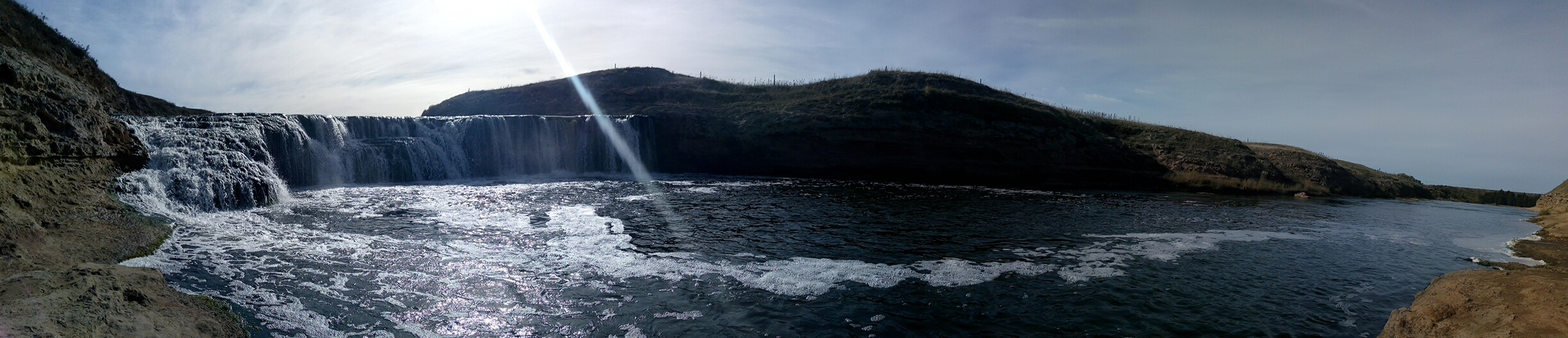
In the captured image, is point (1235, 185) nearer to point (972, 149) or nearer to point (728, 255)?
point (972, 149)

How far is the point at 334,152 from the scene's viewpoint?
64.5 feet

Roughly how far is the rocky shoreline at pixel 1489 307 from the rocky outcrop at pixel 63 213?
10.4m

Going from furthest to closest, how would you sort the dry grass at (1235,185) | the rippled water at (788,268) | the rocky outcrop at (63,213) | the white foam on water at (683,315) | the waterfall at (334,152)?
1. the dry grass at (1235,185)
2. the waterfall at (334,152)
3. the white foam on water at (683,315)
4. the rippled water at (788,268)
5. the rocky outcrop at (63,213)

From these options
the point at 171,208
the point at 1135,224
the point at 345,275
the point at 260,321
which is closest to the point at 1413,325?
the point at 1135,224

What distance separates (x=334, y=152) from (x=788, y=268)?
56.3ft

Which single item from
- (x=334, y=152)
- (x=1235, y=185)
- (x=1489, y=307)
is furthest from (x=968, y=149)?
(x=334, y=152)

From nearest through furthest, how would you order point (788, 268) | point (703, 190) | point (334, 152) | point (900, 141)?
1. point (788, 268)
2. point (334, 152)
3. point (703, 190)
4. point (900, 141)

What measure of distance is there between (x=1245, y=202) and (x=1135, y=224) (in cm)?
1001

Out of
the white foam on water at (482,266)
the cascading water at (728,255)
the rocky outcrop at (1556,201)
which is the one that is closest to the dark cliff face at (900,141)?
the cascading water at (728,255)

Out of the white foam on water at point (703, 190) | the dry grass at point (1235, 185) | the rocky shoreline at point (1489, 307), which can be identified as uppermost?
the dry grass at point (1235, 185)

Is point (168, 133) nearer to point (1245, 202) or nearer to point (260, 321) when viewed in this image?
point (260, 321)

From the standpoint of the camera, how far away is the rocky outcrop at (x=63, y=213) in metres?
4.73

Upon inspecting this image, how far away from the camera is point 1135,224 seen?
1450cm

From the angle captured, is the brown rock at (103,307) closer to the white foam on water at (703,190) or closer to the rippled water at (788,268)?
the rippled water at (788,268)
